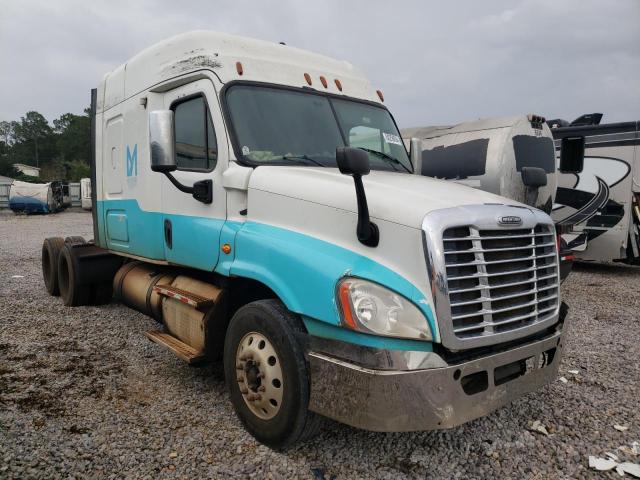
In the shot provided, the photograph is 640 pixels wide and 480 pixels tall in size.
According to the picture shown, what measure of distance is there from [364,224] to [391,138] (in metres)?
2.13

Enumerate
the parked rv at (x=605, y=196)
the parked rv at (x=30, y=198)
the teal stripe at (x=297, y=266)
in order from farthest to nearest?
the parked rv at (x=30, y=198)
the parked rv at (x=605, y=196)
the teal stripe at (x=297, y=266)

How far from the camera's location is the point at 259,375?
3.21 m

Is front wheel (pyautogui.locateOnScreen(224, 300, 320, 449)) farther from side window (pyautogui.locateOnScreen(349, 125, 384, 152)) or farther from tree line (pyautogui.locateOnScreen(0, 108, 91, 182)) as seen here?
tree line (pyautogui.locateOnScreen(0, 108, 91, 182))

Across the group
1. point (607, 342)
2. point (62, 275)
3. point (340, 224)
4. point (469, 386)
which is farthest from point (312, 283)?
point (62, 275)

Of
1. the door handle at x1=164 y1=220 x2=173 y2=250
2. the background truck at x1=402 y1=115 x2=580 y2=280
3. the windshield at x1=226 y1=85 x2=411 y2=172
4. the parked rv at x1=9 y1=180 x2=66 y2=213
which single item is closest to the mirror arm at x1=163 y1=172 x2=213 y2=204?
the windshield at x1=226 y1=85 x2=411 y2=172

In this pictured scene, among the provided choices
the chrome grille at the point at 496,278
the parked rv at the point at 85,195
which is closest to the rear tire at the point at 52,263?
the chrome grille at the point at 496,278

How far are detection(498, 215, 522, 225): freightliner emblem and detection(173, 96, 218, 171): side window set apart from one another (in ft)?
7.06

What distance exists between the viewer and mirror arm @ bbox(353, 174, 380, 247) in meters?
2.81

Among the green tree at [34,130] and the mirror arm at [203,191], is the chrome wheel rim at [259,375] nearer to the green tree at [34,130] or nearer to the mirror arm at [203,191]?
the mirror arm at [203,191]

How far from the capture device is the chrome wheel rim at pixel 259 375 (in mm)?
3119

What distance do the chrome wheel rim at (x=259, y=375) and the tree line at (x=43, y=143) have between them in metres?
79.5

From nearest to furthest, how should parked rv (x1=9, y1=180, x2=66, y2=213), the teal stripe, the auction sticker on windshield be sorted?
1. the teal stripe
2. the auction sticker on windshield
3. parked rv (x1=9, y1=180, x2=66, y2=213)

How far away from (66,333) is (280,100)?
12.7ft

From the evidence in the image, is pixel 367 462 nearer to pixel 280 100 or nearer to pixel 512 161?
pixel 280 100
